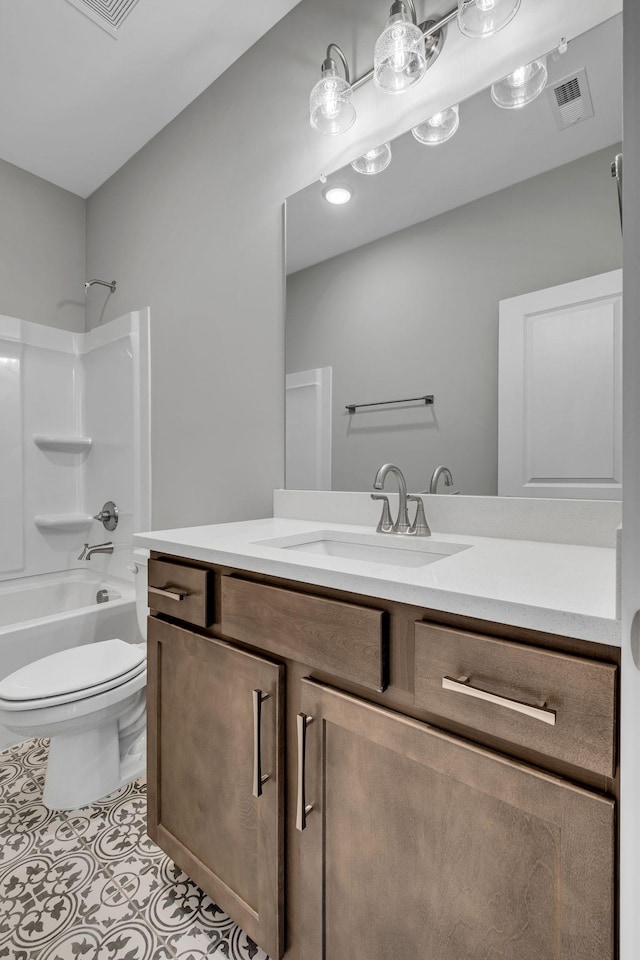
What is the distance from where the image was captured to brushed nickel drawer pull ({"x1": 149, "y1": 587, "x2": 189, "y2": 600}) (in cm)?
114

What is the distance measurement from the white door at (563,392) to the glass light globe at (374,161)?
24.2 inches

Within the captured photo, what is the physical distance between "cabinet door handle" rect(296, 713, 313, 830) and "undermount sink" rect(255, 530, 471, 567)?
42 centimetres

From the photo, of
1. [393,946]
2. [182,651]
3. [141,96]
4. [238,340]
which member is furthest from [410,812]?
[141,96]

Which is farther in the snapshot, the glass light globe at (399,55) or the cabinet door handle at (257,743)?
the glass light globe at (399,55)

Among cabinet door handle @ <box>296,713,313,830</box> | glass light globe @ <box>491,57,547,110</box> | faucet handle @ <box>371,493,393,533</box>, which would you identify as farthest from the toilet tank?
glass light globe @ <box>491,57,547,110</box>

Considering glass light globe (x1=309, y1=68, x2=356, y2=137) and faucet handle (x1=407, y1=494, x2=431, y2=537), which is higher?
glass light globe (x1=309, y1=68, x2=356, y2=137)

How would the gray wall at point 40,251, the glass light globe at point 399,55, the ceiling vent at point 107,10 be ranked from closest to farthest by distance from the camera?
1. the glass light globe at point 399,55
2. the ceiling vent at point 107,10
3. the gray wall at point 40,251

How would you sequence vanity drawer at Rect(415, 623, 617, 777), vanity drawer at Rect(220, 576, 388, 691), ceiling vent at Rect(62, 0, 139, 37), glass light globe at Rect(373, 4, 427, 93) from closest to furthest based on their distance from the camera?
vanity drawer at Rect(415, 623, 617, 777), vanity drawer at Rect(220, 576, 388, 691), glass light globe at Rect(373, 4, 427, 93), ceiling vent at Rect(62, 0, 139, 37)

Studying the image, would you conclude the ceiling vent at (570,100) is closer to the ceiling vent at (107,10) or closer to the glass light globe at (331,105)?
the glass light globe at (331,105)

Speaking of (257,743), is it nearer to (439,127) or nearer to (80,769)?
(80,769)

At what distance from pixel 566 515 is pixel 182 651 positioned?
3.16 ft

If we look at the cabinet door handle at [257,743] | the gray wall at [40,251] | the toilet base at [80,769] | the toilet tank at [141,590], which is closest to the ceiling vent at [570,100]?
the cabinet door handle at [257,743]

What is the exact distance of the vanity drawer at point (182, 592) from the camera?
108 centimetres

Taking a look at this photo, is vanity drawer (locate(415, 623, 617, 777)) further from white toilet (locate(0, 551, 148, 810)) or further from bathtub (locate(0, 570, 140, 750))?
bathtub (locate(0, 570, 140, 750))
